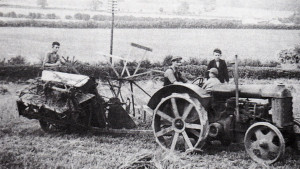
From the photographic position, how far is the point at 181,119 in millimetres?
4371

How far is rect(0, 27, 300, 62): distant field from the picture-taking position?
23.3 ft

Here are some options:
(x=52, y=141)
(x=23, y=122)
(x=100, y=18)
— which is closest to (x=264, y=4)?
(x=100, y=18)

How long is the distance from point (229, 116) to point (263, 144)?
0.63m

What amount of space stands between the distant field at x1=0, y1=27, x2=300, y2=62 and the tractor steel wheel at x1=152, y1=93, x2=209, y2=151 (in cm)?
303

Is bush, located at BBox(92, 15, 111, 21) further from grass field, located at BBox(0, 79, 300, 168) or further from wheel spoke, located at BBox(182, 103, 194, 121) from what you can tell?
wheel spoke, located at BBox(182, 103, 194, 121)

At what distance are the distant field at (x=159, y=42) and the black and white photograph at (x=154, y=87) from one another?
0.10 feet

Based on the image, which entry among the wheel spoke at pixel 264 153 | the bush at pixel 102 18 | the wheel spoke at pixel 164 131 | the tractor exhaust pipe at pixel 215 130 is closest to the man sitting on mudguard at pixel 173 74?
the wheel spoke at pixel 164 131

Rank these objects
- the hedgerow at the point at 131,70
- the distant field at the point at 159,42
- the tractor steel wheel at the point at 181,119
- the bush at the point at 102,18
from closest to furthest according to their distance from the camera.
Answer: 1. the tractor steel wheel at the point at 181,119
2. the distant field at the point at 159,42
3. the hedgerow at the point at 131,70
4. the bush at the point at 102,18

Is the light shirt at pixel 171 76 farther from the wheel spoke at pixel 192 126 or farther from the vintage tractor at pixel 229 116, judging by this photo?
the wheel spoke at pixel 192 126

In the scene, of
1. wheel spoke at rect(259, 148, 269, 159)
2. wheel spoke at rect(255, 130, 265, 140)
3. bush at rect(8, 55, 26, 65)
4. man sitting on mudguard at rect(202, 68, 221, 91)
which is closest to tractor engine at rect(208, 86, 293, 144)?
man sitting on mudguard at rect(202, 68, 221, 91)

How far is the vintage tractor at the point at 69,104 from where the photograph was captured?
16.9ft

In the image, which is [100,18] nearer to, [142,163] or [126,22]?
[126,22]

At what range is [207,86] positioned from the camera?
4.54 meters

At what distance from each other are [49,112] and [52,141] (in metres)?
0.55
